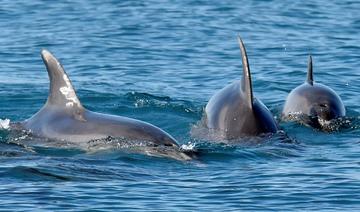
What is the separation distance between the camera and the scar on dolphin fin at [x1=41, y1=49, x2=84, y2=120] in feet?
50.9

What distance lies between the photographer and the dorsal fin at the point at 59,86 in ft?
50.9

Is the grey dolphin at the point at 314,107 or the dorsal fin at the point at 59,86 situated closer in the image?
the dorsal fin at the point at 59,86

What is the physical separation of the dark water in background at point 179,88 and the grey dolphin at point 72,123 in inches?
13.4

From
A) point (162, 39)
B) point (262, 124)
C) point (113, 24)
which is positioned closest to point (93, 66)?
point (162, 39)

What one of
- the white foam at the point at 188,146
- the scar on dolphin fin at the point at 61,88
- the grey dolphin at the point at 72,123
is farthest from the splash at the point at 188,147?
the scar on dolphin fin at the point at 61,88

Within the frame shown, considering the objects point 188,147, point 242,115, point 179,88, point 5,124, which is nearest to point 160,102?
point 179,88

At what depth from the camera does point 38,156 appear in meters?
14.8

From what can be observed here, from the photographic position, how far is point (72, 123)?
15.5 metres

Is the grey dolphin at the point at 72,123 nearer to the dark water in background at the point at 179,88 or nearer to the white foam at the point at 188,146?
the white foam at the point at 188,146

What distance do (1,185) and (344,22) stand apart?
1899cm

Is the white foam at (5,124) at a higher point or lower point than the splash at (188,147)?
higher

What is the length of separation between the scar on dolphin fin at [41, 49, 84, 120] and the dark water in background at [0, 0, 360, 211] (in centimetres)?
77

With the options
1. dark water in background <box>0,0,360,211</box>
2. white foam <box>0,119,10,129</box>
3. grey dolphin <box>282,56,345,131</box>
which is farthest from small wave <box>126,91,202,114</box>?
white foam <box>0,119,10,129</box>

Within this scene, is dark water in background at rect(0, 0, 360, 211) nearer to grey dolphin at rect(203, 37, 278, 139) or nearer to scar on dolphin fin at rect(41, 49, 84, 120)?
grey dolphin at rect(203, 37, 278, 139)
